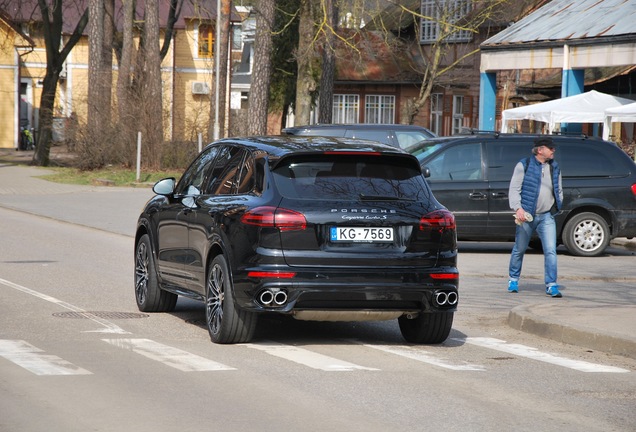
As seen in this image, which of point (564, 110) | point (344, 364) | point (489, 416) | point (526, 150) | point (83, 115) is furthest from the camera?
point (83, 115)

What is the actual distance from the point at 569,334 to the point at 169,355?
362cm

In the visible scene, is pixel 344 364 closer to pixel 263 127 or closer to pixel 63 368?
pixel 63 368

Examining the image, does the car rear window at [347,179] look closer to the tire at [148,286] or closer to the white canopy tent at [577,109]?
the tire at [148,286]

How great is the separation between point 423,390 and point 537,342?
2.95 meters

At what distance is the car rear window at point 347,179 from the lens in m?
9.51

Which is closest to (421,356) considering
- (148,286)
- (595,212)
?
(148,286)

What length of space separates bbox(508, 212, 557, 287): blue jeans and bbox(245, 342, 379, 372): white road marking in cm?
498

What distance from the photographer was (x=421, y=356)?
9609 millimetres

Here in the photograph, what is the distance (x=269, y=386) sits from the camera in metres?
7.98

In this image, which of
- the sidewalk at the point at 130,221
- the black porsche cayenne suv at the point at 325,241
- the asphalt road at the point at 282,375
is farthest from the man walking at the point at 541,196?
the black porsche cayenne suv at the point at 325,241

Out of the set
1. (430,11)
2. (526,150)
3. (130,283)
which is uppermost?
(430,11)

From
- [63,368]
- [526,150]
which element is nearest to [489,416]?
[63,368]

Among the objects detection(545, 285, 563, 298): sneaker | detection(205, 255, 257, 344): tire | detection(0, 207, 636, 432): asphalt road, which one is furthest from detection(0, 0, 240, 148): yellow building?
detection(205, 255, 257, 344): tire

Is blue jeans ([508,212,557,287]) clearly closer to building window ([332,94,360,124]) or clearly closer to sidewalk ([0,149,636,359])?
sidewalk ([0,149,636,359])
